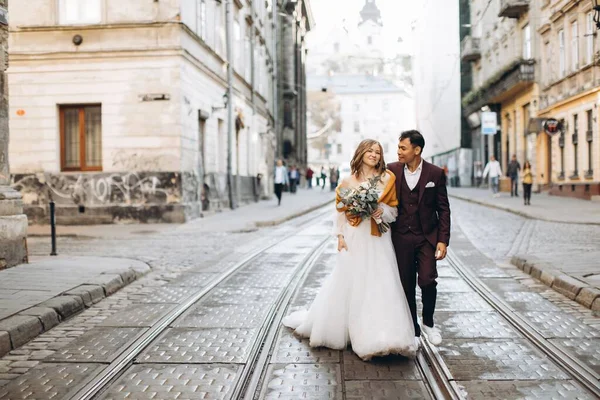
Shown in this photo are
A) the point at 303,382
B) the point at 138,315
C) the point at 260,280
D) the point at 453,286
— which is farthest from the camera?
the point at 260,280

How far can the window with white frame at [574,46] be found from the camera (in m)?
27.7

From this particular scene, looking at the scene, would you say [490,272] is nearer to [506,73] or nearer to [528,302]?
[528,302]

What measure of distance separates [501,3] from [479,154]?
45.5ft

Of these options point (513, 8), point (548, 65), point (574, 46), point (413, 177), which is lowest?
point (413, 177)

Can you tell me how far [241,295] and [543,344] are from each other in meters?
3.57

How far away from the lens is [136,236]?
15750 millimetres

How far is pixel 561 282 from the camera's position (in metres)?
8.05

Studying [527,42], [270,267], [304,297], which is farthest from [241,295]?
[527,42]

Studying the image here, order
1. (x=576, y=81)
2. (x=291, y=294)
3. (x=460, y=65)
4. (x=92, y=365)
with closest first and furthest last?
(x=92, y=365) → (x=291, y=294) → (x=576, y=81) → (x=460, y=65)

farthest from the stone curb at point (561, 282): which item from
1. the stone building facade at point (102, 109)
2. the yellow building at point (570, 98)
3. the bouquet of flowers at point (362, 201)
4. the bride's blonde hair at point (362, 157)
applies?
the yellow building at point (570, 98)

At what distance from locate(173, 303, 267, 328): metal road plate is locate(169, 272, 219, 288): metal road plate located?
147cm

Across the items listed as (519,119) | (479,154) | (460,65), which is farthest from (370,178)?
(460,65)

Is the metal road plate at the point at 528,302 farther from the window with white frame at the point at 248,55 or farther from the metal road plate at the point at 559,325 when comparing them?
the window with white frame at the point at 248,55

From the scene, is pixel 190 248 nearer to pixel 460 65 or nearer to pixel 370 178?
pixel 370 178
